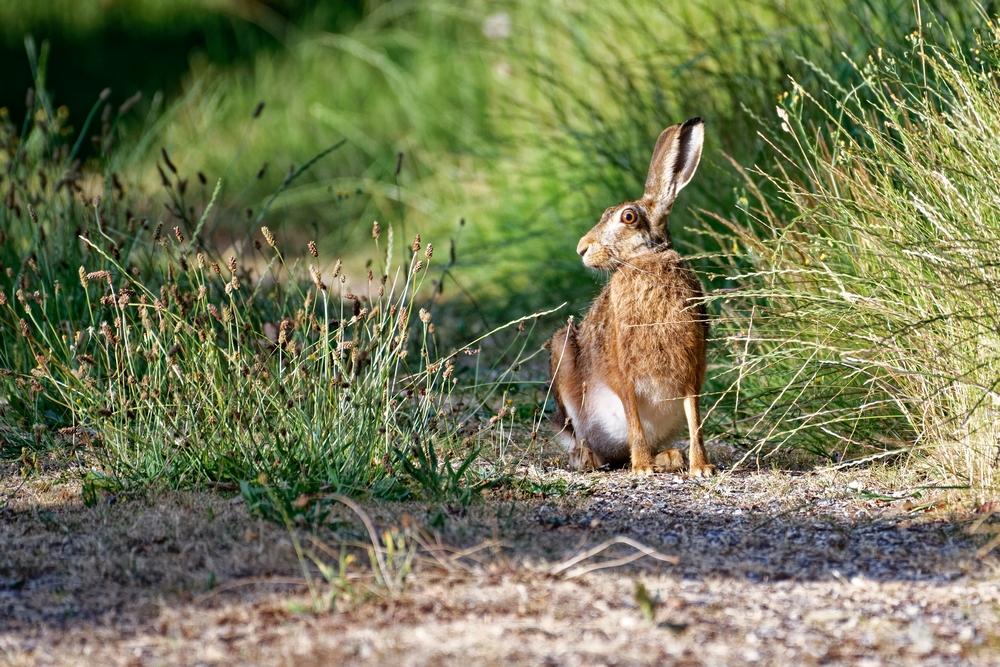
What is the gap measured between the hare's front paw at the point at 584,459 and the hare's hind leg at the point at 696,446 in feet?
1.35

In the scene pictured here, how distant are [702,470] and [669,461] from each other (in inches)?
8.7

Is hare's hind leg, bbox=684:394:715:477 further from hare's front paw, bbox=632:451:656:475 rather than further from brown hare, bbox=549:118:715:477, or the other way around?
hare's front paw, bbox=632:451:656:475

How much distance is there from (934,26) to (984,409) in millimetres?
2225

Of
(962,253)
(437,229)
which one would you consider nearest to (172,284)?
(962,253)

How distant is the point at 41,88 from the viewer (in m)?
6.61

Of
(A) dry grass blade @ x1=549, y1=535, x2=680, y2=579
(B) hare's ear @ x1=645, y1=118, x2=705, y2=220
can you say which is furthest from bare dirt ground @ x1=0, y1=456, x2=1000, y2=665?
(B) hare's ear @ x1=645, y1=118, x2=705, y2=220

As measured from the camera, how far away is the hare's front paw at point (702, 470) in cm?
495

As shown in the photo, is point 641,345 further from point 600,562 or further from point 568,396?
point 600,562

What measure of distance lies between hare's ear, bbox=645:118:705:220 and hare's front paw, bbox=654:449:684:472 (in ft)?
2.93

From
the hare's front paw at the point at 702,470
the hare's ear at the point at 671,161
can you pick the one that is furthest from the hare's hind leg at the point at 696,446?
the hare's ear at the point at 671,161

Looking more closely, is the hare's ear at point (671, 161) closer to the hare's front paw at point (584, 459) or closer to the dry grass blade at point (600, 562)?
the hare's front paw at point (584, 459)

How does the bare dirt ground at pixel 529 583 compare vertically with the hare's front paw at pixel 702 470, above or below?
above

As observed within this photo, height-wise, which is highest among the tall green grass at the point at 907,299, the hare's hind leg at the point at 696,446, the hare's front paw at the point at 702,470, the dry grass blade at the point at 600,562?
the tall green grass at the point at 907,299

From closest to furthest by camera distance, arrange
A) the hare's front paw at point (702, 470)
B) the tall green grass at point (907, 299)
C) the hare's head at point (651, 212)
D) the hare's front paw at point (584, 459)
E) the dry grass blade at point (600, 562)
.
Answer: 1. the dry grass blade at point (600, 562)
2. the tall green grass at point (907, 299)
3. the hare's front paw at point (702, 470)
4. the hare's head at point (651, 212)
5. the hare's front paw at point (584, 459)
